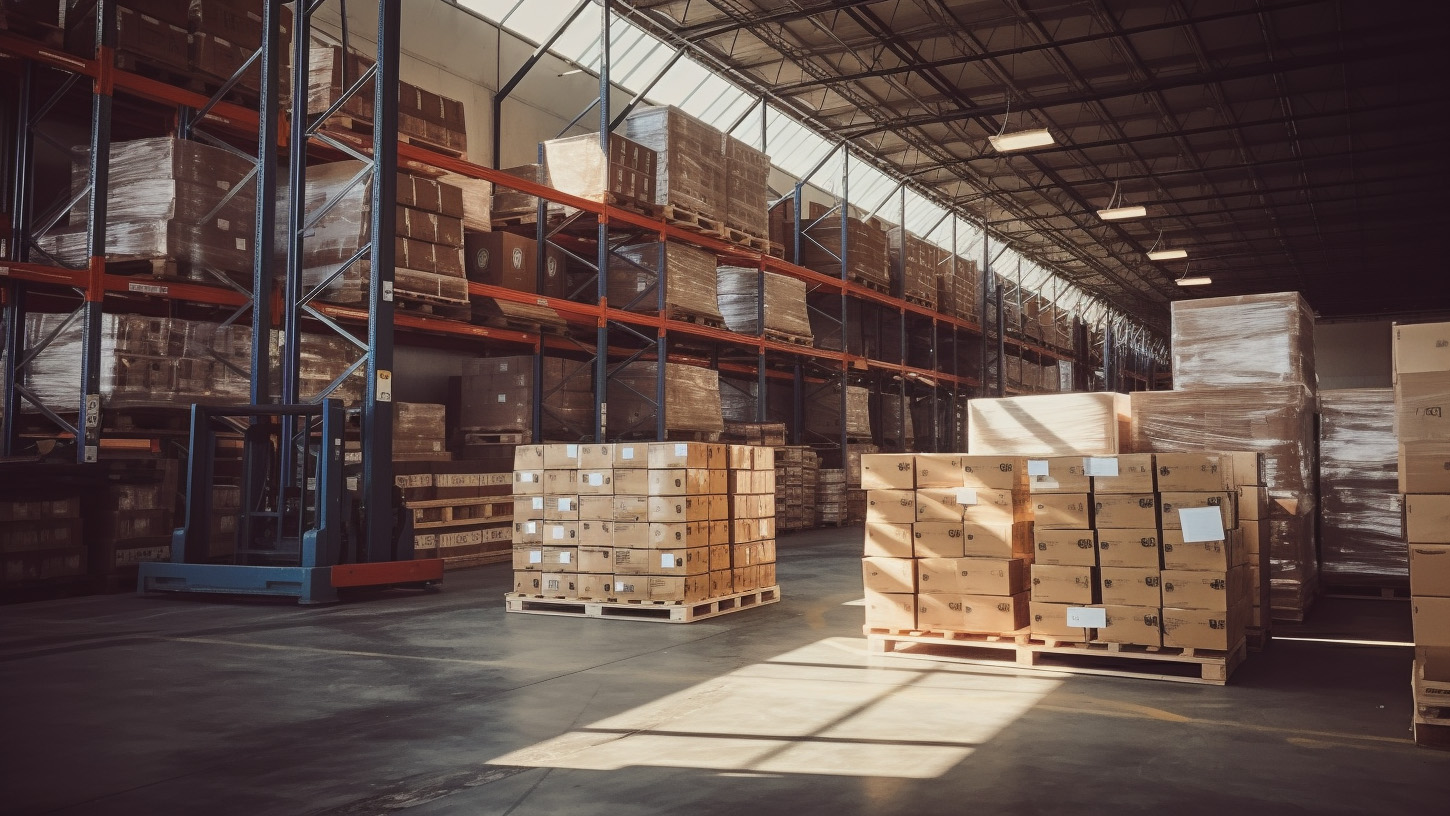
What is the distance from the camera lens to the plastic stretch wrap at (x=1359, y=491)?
8773 mm

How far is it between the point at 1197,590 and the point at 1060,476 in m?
0.96

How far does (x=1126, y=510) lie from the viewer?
5.96 m

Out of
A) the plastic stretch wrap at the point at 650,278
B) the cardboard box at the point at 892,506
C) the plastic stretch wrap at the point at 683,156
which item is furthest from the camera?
the plastic stretch wrap at the point at 650,278

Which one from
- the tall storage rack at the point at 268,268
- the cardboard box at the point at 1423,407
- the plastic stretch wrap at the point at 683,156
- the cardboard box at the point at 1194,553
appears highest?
the plastic stretch wrap at the point at 683,156

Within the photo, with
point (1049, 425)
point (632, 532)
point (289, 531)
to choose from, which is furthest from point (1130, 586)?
point (289, 531)

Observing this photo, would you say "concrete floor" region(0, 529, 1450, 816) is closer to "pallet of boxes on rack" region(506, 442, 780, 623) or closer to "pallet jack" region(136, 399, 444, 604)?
"pallet of boxes on rack" region(506, 442, 780, 623)

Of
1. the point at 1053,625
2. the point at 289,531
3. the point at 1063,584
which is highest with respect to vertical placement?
the point at 289,531

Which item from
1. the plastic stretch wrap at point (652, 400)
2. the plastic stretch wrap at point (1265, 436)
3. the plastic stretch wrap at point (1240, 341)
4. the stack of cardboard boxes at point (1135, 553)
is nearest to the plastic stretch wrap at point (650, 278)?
the plastic stretch wrap at point (652, 400)

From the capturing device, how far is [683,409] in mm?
14211

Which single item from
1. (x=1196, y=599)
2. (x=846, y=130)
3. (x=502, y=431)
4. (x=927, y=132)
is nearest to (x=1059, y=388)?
(x=927, y=132)

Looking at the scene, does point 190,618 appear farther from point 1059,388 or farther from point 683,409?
point 1059,388

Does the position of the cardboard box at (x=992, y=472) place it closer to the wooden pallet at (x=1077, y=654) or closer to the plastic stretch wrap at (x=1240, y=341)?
the wooden pallet at (x=1077, y=654)

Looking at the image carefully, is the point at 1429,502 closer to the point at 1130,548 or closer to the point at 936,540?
the point at 1130,548

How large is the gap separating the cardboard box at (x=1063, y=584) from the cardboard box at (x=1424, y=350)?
6.53 feet
